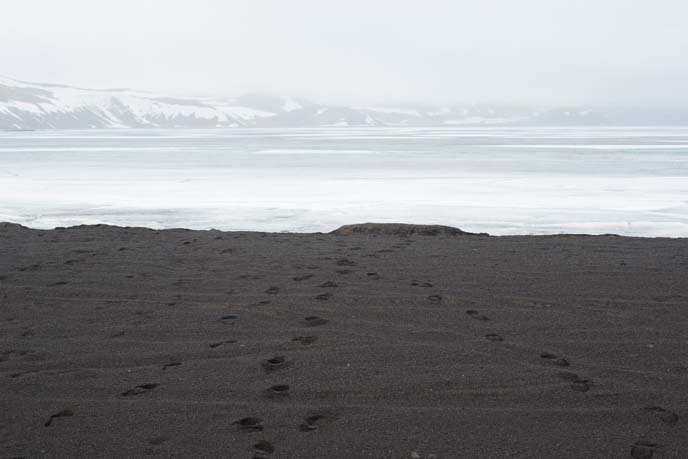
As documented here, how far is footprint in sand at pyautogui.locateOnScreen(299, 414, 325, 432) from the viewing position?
3316 mm

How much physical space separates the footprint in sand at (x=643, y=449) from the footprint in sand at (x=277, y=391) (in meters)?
1.77

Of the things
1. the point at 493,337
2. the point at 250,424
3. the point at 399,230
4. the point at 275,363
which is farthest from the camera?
the point at 399,230

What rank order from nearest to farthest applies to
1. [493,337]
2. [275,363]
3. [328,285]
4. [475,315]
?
[275,363]
[493,337]
[475,315]
[328,285]

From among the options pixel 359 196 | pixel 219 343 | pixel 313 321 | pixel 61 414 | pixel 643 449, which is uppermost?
pixel 359 196

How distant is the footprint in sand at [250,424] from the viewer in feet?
10.9

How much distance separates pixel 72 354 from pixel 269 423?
69.2 inches

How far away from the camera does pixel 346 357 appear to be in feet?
14.0

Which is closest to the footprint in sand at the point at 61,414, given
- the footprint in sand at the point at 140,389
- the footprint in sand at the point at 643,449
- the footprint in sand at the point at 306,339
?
the footprint in sand at the point at 140,389

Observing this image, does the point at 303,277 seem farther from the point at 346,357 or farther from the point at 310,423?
the point at 310,423

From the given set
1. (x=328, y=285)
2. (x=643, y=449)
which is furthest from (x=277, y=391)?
(x=328, y=285)

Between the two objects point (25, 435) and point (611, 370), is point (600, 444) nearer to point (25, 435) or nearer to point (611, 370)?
point (611, 370)

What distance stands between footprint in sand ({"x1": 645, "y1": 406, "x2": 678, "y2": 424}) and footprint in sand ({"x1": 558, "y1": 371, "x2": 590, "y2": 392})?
1.17 ft

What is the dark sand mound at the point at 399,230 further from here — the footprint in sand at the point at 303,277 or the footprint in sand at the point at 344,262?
the footprint in sand at the point at 303,277

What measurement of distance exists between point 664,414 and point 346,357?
1.83 metres
